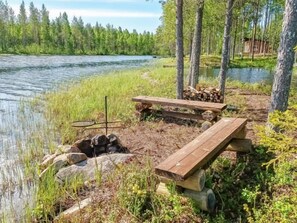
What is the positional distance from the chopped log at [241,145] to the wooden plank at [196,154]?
33 centimetres

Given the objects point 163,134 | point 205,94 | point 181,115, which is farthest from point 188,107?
point 205,94

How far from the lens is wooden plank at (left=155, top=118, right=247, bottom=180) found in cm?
323

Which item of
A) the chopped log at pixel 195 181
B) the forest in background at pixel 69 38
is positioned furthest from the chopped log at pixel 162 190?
the forest in background at pixel 69 38

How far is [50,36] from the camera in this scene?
231 ft

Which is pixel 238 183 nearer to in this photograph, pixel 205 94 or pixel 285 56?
pixel 285 56

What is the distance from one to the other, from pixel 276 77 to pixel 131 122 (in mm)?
4457

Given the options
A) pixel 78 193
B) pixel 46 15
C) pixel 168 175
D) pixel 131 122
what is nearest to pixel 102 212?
pixel 78 193

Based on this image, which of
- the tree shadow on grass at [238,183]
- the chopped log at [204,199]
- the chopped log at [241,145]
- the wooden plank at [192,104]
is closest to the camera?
the chopped log at [204,199]

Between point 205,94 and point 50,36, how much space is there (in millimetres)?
69147

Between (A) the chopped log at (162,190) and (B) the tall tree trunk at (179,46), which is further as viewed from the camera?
(B) the tall tree trunk at (179,46)

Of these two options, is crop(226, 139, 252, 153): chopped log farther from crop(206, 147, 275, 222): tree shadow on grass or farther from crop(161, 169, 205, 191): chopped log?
crop(161, 169, 205, 191): chopped log

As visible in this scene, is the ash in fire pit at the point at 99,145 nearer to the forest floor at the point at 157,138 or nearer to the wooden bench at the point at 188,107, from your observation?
the forest floor at the point at 157,138

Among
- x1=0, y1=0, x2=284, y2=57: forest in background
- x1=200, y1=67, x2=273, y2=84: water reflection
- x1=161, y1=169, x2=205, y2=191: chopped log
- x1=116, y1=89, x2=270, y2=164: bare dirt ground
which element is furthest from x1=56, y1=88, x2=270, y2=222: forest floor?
x1=0, y1=0, x2=284, y2=57: forest in background

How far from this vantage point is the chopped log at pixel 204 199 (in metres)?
3.38
